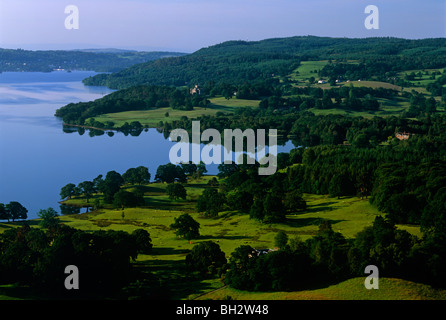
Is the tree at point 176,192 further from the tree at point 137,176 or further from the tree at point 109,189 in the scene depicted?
the tree at point 137,176

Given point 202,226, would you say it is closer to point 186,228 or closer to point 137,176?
point 186,228

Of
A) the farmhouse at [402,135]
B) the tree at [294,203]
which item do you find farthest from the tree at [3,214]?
the farmhouse at [402,135]

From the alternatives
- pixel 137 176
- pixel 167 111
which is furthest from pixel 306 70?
pixel 137 176

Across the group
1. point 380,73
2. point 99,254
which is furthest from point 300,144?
point 380,73

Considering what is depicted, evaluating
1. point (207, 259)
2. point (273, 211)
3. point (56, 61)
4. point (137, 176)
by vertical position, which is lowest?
point (207, 259)

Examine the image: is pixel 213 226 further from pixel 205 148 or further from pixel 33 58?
pixel 33 58
